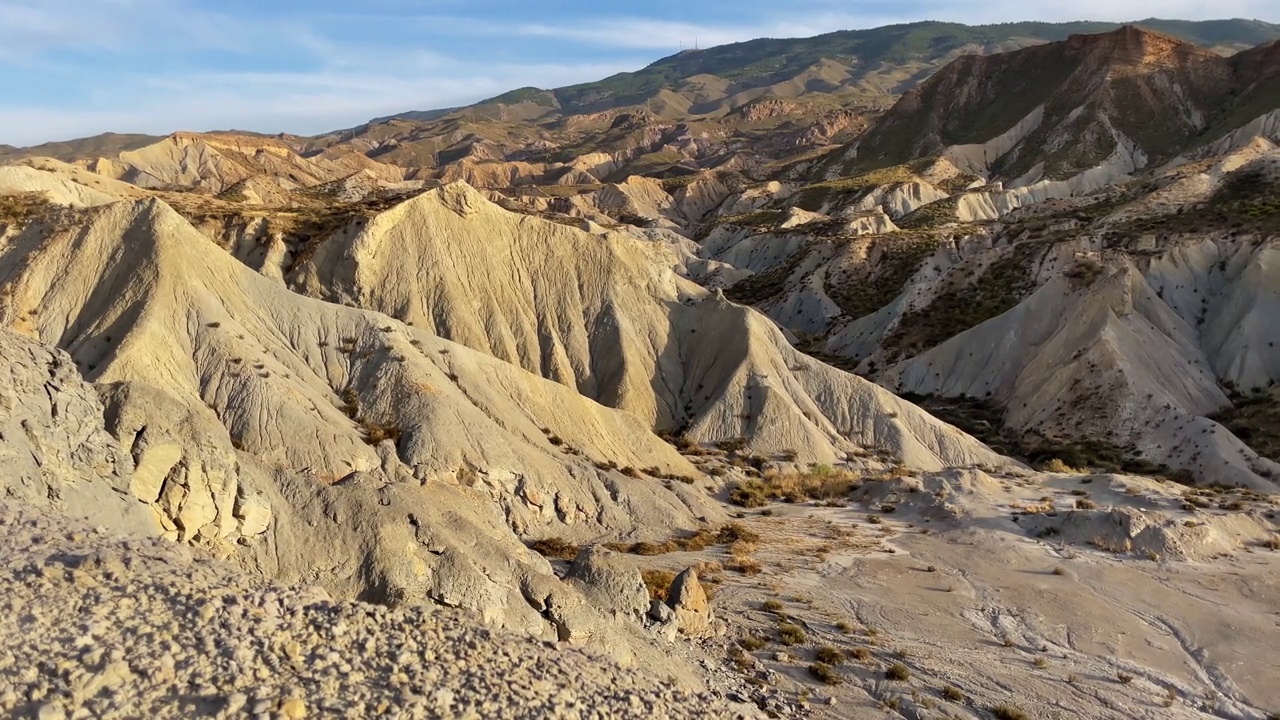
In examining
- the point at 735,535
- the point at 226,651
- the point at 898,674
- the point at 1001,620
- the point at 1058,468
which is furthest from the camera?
the point at 1058,468

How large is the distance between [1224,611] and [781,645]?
12671 mm

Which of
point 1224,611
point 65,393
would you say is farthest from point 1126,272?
point 65,393

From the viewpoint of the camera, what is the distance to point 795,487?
35156mm

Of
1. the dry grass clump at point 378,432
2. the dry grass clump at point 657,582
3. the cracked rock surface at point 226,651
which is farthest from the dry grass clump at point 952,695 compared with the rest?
the dry grass clump at point 378,432

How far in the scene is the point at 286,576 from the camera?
50.3 ft

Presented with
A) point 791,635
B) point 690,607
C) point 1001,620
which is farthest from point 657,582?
point 1001,620

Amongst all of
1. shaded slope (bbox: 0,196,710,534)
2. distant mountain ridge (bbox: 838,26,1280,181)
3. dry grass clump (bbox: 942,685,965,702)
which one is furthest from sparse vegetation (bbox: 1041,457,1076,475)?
distant mountain ridge (bbox: 838,26,1280,181)

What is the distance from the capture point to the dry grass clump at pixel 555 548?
23.9 m

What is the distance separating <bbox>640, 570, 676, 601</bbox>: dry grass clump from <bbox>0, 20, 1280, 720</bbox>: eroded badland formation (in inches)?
12.3

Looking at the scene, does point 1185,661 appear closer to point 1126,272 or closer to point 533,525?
point 533,525

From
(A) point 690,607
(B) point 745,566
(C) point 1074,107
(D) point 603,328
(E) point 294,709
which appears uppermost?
(C) point 1074,107

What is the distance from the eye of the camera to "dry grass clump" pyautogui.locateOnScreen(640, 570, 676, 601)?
20953mm

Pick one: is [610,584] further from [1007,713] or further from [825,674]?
[1007,713]

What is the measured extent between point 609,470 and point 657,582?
8380 mm
